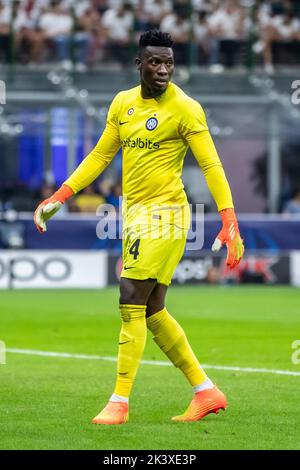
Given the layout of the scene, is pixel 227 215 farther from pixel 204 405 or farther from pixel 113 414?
pixel 113 414

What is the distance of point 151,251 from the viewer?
762 cm

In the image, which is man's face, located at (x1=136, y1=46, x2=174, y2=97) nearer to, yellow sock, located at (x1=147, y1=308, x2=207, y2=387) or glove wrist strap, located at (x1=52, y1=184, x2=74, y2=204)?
glove wrist strap, located at (x1=52, y1=184, x2=74, y2=204)

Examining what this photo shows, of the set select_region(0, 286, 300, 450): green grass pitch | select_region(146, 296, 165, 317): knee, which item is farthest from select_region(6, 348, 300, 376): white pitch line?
select_region(146, 296, 165, 317): knee

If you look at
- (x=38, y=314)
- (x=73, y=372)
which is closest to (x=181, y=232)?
(x=73, y=372)

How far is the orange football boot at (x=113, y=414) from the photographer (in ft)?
24.4

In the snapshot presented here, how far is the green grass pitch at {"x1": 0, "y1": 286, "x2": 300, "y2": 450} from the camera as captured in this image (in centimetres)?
693

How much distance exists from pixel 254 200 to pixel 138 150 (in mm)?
18033

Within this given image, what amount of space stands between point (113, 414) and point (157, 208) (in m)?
1.40

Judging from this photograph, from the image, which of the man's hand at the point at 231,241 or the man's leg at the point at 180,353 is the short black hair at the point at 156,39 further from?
the man's leg at the point at 180,353

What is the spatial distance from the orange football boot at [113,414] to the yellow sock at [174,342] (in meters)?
0.51

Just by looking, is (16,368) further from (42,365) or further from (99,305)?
(99,305)

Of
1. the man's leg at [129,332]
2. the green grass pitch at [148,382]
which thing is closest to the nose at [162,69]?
the man's leg at [129,332]

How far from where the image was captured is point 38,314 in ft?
53.4

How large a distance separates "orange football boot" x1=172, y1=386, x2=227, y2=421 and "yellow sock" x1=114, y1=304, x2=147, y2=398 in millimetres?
408
